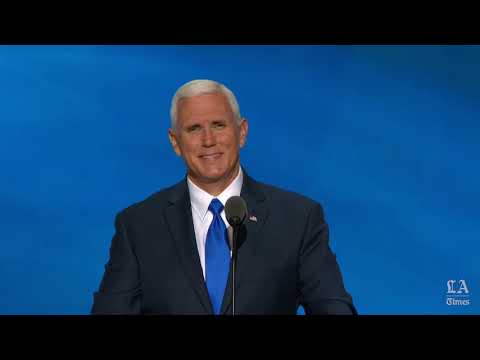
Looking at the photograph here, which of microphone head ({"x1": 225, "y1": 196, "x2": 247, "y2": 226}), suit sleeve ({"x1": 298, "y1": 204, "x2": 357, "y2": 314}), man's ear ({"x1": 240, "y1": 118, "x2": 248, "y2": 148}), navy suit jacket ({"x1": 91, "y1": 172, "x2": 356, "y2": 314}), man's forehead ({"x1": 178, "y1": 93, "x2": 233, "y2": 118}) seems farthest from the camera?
man's ear ({"x1": 240, "y1": 118, "x2": 248, "y2": 148})

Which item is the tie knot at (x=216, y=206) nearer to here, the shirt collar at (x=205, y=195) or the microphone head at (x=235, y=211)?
the shirt collar at (x=205, y=195)

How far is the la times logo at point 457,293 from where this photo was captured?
3520mm

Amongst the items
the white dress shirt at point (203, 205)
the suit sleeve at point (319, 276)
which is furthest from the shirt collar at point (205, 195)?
the suit sleeve at point (319, 276)

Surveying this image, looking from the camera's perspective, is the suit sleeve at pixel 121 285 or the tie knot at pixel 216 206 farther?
the tie knot at pixel 216 206

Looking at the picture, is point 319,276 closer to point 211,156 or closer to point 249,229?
point 249,229

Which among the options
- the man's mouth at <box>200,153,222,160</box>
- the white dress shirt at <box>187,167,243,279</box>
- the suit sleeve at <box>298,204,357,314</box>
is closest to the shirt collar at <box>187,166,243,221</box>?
the white dress shirt at <box>187,167,243,279</box>

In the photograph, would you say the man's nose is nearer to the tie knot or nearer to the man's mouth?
the man's mouth

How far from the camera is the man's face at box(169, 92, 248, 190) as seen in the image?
3182 mm

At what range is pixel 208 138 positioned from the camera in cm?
318

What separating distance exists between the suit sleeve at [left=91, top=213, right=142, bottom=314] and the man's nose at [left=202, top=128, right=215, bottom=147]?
0.54m

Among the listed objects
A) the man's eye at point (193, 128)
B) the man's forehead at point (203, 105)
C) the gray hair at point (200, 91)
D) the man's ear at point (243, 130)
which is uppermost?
the gray hair at point (200, 91)
